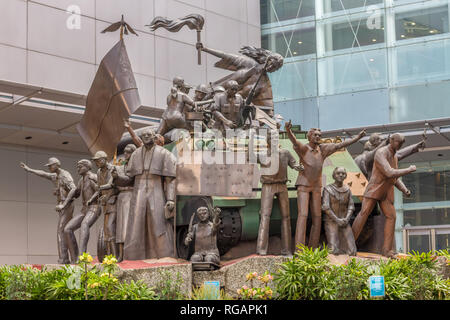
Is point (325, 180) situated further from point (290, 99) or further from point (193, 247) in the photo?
point (290, 99)

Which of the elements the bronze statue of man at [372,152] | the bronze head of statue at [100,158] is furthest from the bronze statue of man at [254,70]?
the bronze head of statue at [100,158]

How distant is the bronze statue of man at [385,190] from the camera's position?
1429 centimetres

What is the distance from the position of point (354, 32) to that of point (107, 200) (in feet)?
47.6

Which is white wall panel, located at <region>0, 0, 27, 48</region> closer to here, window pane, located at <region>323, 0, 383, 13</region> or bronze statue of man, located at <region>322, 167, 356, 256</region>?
window pane, located at <region>323, 0, 383, 13</region>

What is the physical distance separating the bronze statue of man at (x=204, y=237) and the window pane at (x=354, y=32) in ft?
48.0

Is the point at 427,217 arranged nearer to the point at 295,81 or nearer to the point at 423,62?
the point at 423,62

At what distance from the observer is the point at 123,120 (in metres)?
15.1

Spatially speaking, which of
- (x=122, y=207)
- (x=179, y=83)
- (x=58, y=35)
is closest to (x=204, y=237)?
(x=122, y=207)

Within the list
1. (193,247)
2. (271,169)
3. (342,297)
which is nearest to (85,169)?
(193,247)

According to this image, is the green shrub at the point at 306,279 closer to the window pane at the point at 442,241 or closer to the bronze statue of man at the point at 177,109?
the bronze statue of man at the point at 177,109

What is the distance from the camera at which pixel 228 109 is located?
1573 centimetres

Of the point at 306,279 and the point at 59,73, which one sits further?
the point at 59,73

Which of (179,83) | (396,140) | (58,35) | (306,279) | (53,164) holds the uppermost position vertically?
(58,35)
